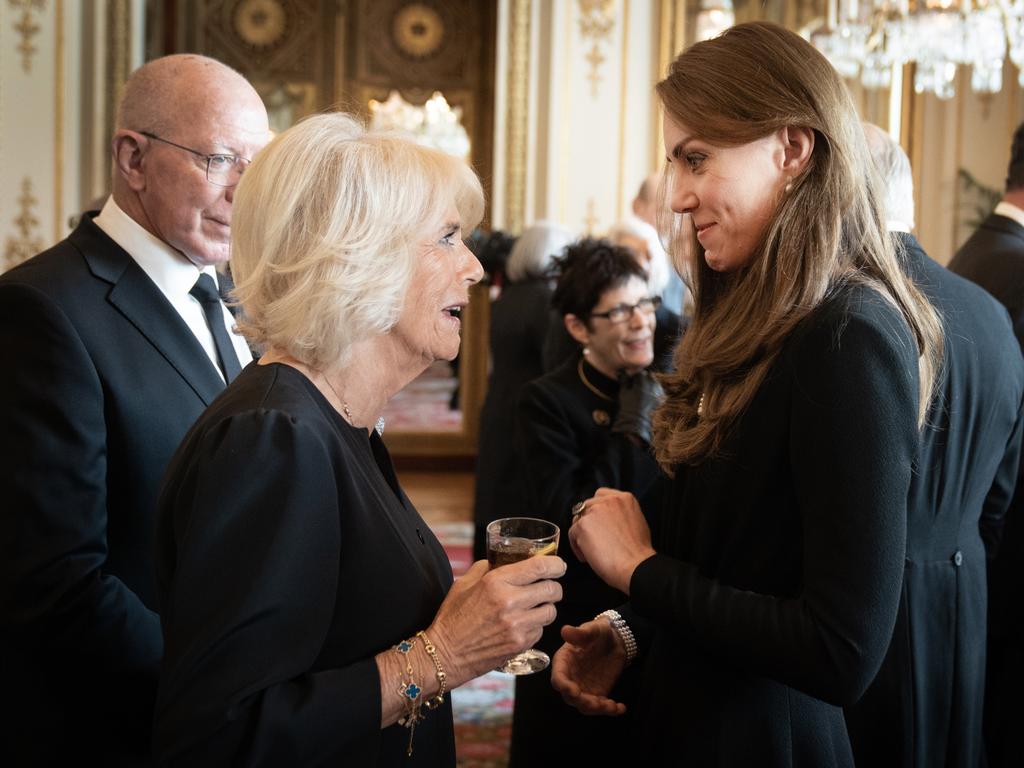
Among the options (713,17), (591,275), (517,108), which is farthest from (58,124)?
(591,275)

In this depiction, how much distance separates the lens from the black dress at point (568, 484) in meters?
2.83

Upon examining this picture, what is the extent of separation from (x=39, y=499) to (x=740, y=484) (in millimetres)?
1119

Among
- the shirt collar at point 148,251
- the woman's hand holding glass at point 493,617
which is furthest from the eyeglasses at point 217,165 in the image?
the woman's hand holding glass at point 493,617

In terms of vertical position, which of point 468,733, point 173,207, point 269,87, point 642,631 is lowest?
point 468,733

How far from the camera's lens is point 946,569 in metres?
2.34

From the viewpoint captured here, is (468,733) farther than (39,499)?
Yes

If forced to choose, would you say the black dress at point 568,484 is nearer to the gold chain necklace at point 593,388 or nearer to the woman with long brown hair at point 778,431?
the gold chain necklace at point 593,388

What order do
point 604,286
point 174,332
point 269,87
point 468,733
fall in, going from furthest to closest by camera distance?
1. point 269,87
2. point 468,733
3. point 604,286
4. point 174,332

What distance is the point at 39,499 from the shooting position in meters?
1.79

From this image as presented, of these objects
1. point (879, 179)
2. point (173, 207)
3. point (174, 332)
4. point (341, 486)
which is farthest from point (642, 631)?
point (173, 207)

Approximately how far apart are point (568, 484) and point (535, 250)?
92.5 inches

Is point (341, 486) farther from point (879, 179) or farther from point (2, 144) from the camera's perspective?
point (2, 144)

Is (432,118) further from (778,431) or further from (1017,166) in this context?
(778,431)

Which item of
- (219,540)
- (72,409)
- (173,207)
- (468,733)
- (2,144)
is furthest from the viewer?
(2,144)
